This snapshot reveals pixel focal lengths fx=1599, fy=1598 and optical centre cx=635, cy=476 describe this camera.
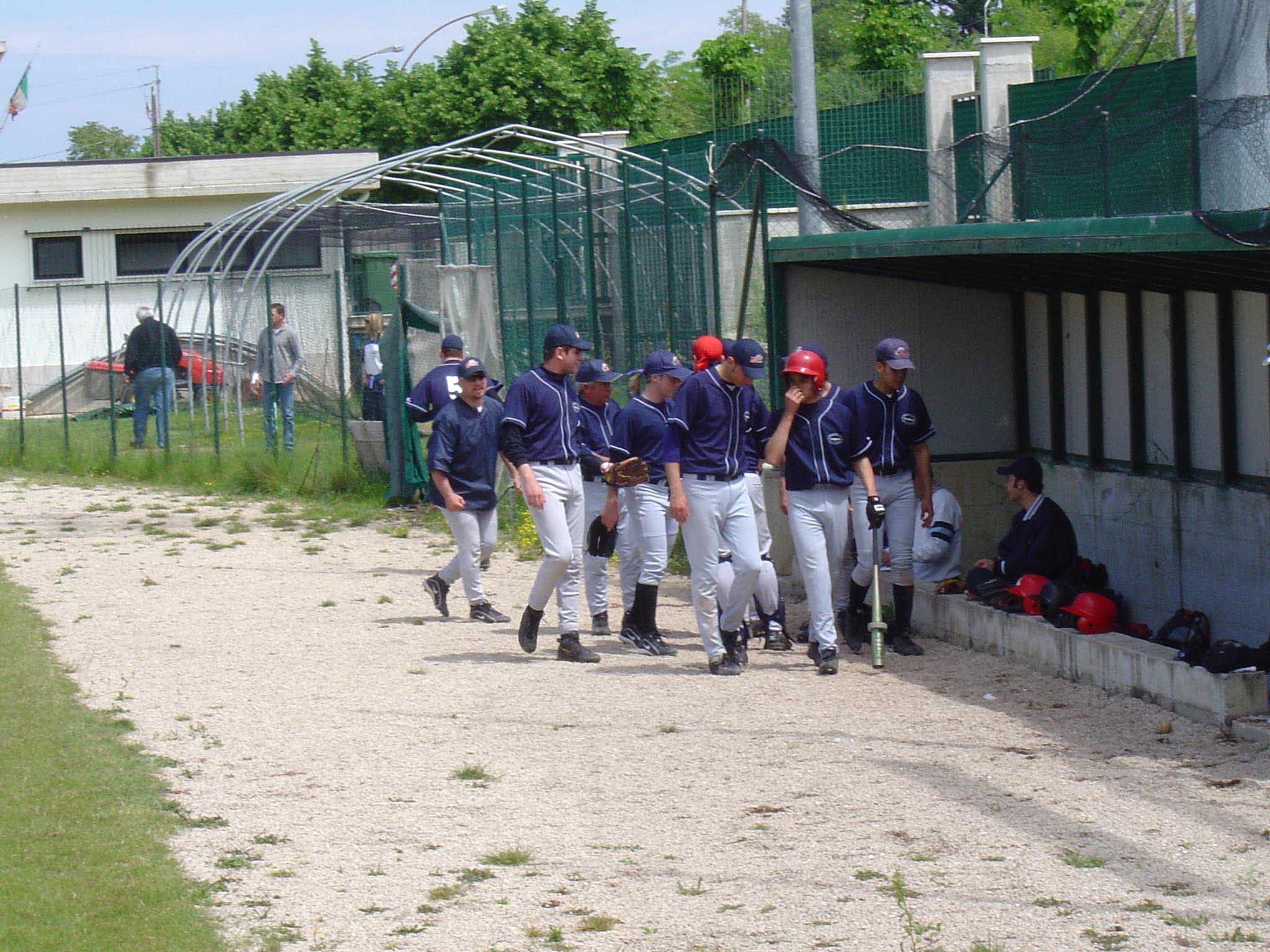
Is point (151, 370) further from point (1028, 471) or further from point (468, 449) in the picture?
point (1028, 471)

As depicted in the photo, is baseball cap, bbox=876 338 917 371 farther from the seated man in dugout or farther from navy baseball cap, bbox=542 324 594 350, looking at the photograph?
navy baseball cap, bbox=542 324 594 350

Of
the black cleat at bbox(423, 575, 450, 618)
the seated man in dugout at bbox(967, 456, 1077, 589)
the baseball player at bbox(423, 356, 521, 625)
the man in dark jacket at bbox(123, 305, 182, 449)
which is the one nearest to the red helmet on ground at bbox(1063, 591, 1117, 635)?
the seated man in dugout at bbox(967, 456, 1077, 589)

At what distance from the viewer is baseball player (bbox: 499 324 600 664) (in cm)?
909

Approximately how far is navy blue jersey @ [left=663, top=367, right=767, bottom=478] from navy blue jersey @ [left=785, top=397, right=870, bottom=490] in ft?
1.11

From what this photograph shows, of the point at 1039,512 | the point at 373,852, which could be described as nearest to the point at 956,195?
the point at 1039,512

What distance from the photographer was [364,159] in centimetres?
3153

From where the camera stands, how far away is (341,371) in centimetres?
1769

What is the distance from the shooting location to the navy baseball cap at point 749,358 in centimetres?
853

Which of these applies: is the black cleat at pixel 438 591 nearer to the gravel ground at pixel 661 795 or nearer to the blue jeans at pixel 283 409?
the gravel ground at pixel 661 795

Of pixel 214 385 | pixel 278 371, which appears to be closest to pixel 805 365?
pixel 278 371

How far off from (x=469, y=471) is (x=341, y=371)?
7942 millimetres

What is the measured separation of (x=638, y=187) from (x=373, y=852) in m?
8.68

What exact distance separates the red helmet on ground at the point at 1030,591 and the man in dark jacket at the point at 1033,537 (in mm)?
320

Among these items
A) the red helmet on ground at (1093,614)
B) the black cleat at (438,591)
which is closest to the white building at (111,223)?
the black cleat at (438,591)
